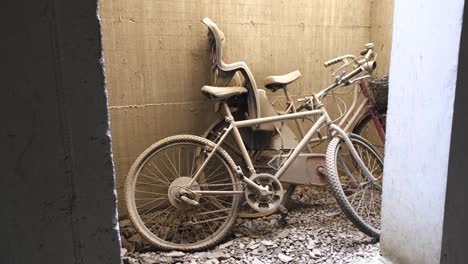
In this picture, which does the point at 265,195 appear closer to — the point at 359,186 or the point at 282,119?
the point at 282,119

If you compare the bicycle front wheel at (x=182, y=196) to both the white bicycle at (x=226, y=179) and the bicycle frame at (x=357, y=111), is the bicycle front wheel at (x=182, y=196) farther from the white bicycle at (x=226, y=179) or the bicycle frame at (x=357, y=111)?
the bicycle frame at (x=357, y=111)

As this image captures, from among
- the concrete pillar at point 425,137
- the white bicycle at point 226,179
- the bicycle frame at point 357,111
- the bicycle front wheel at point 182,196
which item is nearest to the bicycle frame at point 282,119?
the white bicycle at point 226,179

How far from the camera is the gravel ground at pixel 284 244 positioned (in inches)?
96.1

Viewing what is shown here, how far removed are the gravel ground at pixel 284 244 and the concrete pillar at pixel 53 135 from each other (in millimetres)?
1705

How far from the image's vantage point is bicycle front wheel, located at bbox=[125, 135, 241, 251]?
2.56 meters

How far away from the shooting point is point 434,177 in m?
1.59

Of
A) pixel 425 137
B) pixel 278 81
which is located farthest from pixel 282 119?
pixel 425 137

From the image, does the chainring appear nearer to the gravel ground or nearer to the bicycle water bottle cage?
the gravel ground

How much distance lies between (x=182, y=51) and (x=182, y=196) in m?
1.18

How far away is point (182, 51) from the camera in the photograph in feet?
9.91

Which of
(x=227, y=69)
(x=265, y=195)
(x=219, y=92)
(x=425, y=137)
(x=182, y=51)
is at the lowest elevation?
(x=265, y=195)

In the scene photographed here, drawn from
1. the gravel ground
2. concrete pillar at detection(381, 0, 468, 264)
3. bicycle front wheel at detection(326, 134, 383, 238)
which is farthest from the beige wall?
concrete pillar at detection(381, 0, 468, 264)

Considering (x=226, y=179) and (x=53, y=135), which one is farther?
(x=226, y=179)

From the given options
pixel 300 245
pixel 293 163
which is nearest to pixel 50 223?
pixel 300 245
